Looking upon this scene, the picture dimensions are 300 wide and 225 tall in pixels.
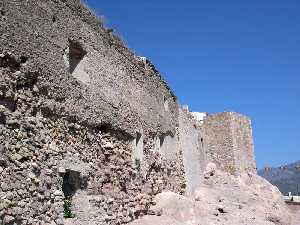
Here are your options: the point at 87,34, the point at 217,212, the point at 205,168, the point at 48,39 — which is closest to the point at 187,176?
the point at 217,212

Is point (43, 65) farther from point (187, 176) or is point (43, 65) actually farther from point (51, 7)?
point (187, 176)

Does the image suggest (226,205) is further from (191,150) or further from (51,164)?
(51,164)

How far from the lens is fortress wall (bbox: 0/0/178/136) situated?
802cm

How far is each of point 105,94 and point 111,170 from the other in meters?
1.85

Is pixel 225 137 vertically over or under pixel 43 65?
over

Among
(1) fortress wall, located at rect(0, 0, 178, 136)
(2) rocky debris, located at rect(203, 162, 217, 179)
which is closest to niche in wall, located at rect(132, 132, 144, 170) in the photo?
(1) fortress wall, located at rect(0, 0, 178, 136)

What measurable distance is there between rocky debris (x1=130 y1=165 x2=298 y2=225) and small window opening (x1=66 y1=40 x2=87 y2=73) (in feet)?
13.7

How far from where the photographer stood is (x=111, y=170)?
10.5 metres

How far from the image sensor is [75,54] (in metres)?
10.1

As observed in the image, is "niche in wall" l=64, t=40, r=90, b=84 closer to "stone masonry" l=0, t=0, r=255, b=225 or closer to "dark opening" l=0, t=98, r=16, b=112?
"stone masonry" l=0, t=0, r=255, b=225

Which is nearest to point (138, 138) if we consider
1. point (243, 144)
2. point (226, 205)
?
point (226, 205)

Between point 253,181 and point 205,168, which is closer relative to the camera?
point 205,168

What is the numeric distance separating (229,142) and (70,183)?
56.7 ft

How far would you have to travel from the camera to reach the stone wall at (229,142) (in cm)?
2467
